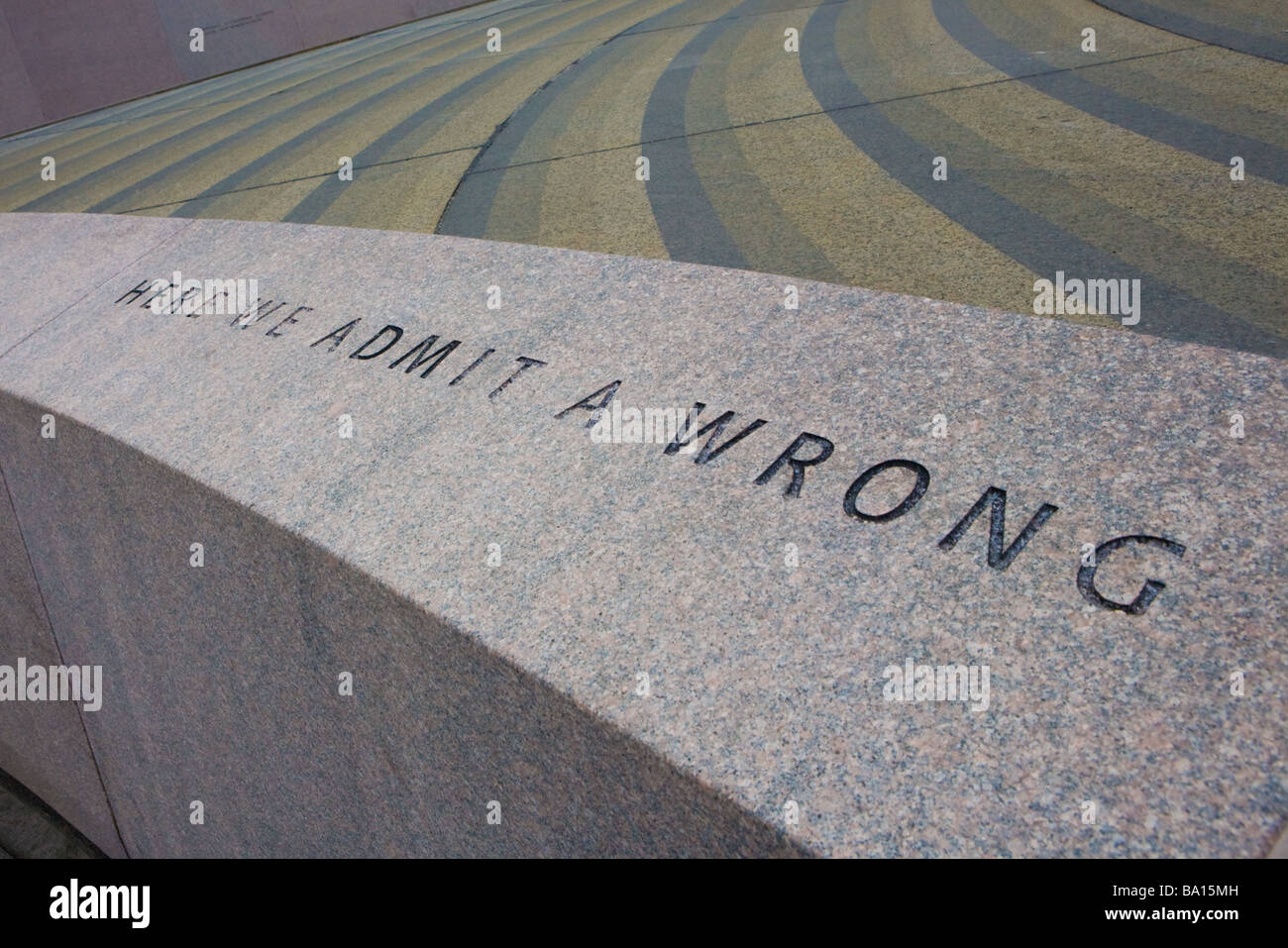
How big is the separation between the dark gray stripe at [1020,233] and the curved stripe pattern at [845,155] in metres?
0.02

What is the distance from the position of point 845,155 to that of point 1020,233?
1.85 metres

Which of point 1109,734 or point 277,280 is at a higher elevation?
point 277,280

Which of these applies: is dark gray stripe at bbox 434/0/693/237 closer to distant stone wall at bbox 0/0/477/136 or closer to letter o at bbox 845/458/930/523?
letter o at bbox 845/458/930/523

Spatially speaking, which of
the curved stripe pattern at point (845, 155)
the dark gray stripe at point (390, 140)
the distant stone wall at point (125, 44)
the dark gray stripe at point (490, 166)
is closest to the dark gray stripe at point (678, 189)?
the curved stripe pattern at point (845, 155)

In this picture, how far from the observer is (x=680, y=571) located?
105 inches

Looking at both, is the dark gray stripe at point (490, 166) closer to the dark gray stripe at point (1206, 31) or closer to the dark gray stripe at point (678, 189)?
the dark gray stripe at point (678, 189)

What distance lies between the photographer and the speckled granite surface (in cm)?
204

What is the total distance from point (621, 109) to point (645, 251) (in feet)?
12.2

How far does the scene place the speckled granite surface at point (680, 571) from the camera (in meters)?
2.04

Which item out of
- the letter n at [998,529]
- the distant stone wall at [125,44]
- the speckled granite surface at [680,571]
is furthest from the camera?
the distant stone wall at [125,44]

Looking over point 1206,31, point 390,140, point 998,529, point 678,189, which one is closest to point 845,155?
point 678,189

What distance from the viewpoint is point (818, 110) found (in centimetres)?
712
